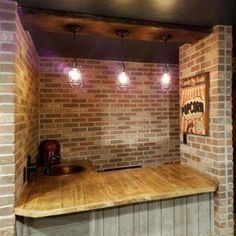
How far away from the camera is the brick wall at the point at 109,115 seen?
2.99 meters

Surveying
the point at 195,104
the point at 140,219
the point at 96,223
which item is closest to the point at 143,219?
the point at 140,219

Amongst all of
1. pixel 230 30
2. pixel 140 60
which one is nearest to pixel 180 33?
pixel 230 30

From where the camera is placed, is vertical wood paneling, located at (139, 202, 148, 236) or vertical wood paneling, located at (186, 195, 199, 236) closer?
vertical wood paneling, located at (139, 202, 148, 236)

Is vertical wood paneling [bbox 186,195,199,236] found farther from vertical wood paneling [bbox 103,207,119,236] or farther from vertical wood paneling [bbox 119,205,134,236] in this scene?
vertical wood paneling [bbox 103,207,119,236]

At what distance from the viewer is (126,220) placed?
1773mm

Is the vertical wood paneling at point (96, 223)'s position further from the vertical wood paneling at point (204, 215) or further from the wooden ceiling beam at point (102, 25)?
the wooden ceiling beam at point (102, 25)

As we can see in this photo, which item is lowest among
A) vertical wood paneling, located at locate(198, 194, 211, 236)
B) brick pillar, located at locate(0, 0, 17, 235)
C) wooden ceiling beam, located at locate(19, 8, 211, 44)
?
vertical wood paneling, located at locate(198, 194, 211, 236)

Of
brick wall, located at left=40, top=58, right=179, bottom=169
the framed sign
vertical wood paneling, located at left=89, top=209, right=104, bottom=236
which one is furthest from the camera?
brick wall, located at left=40, top=58, right=179, bottom=169

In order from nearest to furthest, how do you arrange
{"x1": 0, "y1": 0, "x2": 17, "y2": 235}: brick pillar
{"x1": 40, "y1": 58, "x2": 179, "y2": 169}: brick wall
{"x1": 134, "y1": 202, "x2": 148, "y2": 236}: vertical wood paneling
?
{"x1": 0, "y1": 0, "x2": 17, "y2": 235}: brick pillar
{"x1": 134, "y1": 202, "x2": 148, "y2": 236}: vertical wood paneling
{"x1": 40, "y1": 58, "x2": 179, "y2": 169}: brick wall

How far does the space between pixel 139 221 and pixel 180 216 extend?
375 millimetres

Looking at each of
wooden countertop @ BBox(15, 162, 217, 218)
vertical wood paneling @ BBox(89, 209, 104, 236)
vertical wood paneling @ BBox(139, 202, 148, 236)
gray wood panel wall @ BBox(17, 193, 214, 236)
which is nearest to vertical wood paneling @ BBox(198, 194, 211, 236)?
gray wood panel wall @ BBox(17, 193, 214, 236)

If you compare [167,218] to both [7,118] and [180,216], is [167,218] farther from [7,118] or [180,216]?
[7,118]

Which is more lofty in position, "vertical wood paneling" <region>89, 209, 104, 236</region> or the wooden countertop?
the wooden countertop

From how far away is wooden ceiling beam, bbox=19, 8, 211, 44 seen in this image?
1671 mm
